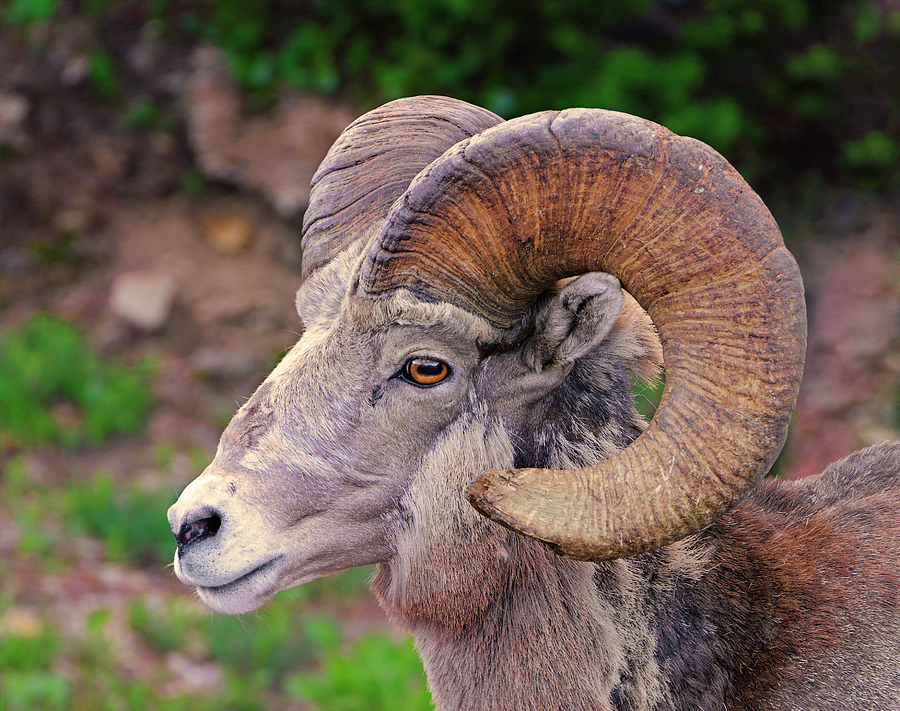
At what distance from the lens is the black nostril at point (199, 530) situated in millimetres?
2764

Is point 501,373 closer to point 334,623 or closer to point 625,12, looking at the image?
point 334,623

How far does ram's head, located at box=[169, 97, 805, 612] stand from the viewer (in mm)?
2461

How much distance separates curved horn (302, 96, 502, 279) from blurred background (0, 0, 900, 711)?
3.45 m

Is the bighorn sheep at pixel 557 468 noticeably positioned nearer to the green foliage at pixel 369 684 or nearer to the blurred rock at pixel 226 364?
the green foliage at pixel 369 684

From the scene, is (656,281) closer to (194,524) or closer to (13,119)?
(194,524)

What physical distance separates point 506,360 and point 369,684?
3.59 meters

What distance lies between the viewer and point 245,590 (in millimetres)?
2877

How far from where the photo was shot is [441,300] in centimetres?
286

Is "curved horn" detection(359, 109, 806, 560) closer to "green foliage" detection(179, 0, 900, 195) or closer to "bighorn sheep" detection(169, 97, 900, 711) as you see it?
"bighorn sheep" detection(169, 97, 900, 711)

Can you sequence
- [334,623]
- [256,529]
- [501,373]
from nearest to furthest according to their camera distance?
1. [256,529]
2. [501,373]
3. [334,623]

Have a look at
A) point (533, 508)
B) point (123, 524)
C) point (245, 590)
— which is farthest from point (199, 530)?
point (123, 524)

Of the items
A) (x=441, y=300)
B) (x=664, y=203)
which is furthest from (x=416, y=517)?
(x=664, y=203)

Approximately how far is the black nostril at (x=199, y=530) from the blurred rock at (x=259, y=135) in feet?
23.8

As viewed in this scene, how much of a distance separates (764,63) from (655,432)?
7.38 metres
